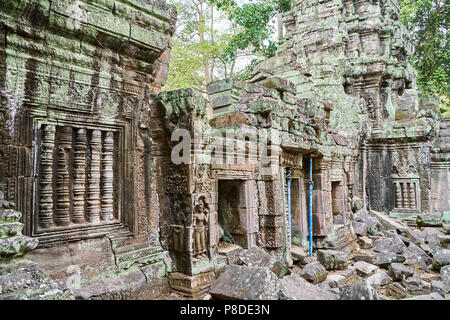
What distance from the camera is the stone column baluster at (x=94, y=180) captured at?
3.60 m

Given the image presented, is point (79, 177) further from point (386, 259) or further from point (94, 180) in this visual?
point (386, 259)

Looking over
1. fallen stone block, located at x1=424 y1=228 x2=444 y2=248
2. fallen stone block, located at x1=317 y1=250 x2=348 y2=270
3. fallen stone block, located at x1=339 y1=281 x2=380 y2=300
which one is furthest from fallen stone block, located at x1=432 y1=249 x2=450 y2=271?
fallen stone block, located at x1=339 y1=281 x2=380 y2=300

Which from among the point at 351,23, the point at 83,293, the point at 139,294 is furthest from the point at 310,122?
the point at 351,23

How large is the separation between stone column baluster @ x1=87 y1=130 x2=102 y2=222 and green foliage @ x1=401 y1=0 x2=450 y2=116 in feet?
66.1

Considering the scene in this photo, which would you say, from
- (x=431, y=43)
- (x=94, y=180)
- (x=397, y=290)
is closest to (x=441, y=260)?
(x=397, y=290)

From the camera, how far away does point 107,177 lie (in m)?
3.76

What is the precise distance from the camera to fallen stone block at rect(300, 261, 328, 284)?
17.2ft

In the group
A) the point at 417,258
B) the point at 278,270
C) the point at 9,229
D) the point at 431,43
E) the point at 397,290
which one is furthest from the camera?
the point at 431,43

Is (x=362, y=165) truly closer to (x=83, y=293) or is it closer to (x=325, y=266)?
(x=325, y=266)

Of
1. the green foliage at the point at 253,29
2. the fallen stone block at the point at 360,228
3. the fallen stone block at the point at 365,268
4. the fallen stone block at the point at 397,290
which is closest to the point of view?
the fallen stone block at the point at 397,290

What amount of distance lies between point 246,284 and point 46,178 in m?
2.35

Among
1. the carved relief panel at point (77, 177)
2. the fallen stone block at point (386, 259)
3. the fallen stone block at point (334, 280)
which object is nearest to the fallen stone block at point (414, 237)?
the fallen stone block at point (386, 259)

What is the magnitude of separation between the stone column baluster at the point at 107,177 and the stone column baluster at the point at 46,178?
1.99 feet

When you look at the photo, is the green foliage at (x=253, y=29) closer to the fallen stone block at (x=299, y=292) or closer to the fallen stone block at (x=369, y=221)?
the fallen stone block at (x=369, y=221)
